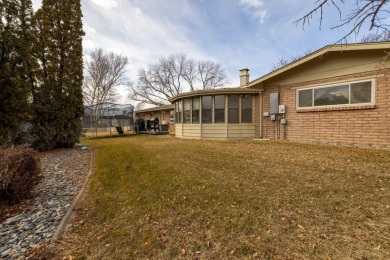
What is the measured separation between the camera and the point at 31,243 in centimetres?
260

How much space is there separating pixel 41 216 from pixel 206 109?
943 cm

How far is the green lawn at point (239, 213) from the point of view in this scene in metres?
2.22

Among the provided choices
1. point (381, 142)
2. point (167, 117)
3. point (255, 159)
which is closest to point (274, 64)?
point (167, 117)

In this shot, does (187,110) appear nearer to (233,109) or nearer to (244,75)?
(233,109)

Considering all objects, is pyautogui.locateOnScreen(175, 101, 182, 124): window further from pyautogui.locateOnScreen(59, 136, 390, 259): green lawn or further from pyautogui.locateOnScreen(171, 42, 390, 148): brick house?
pyautogui.locateOnScreen(59, 136, 390, 259): green lawn

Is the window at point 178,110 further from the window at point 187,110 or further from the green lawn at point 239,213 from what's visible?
the green lawn at point 239,213

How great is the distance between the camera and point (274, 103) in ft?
32.2

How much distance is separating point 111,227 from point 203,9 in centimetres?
1303

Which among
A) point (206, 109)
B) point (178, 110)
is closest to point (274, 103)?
point (206, 109)

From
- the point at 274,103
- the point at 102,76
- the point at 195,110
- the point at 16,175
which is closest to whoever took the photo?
the point at 16,175

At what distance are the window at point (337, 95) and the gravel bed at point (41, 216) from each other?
900cm

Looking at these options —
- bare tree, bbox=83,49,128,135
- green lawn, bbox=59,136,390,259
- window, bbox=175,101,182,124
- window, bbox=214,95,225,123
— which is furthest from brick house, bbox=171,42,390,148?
bare tree, bbox=83,49,128,135

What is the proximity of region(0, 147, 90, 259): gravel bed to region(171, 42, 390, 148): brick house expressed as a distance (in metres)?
7.70

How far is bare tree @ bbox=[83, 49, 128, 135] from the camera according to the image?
105 ft
